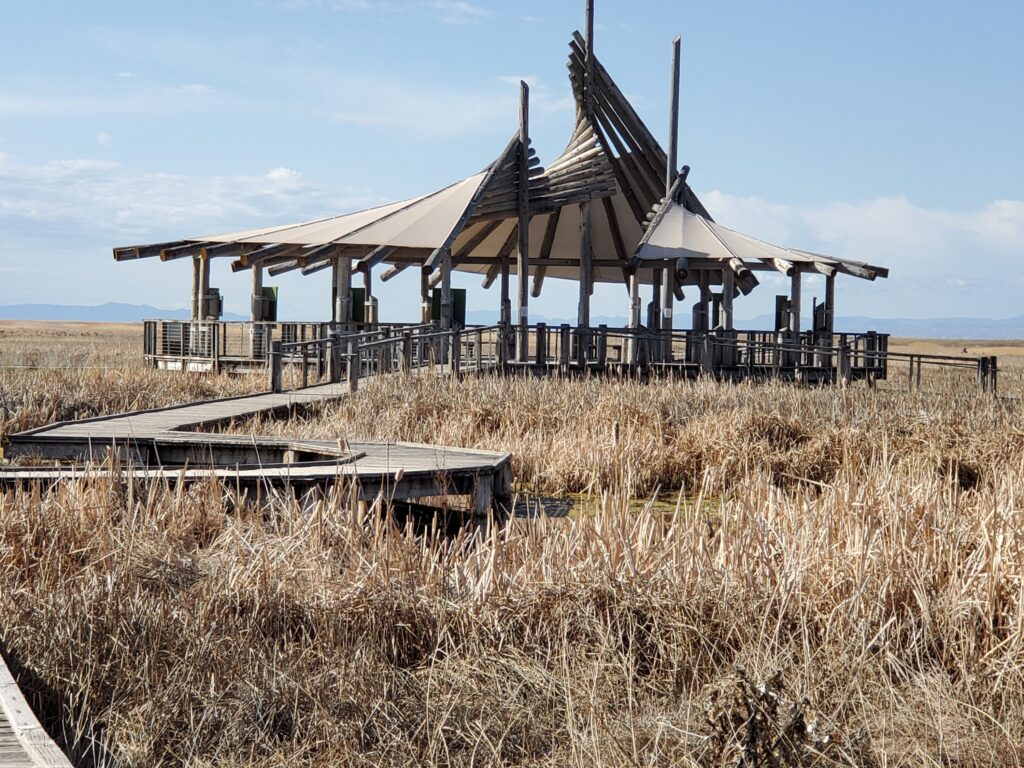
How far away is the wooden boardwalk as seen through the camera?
8.70 metres

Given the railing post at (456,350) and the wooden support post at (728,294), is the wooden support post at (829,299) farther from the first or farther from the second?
the railing post at (456,350)

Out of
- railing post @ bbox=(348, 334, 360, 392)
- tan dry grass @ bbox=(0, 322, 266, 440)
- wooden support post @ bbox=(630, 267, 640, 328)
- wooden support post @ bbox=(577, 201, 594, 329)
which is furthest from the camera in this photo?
wooden support post @ bbox=(577, 201, 594, 329)

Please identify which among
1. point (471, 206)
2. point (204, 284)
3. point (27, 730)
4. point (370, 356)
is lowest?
point (27, 730)

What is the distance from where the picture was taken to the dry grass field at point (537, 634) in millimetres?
4660

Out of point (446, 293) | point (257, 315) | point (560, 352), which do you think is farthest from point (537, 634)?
point (257, 315)

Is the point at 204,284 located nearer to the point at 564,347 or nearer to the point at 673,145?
the point at 564,347

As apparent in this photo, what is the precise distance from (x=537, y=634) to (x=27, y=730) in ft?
7.57

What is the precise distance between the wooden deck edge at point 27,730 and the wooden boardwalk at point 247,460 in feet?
11.5

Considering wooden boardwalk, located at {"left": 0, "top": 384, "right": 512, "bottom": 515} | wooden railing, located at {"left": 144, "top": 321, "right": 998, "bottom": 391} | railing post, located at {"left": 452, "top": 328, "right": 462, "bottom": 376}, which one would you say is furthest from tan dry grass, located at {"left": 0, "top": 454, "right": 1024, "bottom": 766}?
railing post, located at {"left": 452, "top": 328, "right": 462, "bottom": 376}

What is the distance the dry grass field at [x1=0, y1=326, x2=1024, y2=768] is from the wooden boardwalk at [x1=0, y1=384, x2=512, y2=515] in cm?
120

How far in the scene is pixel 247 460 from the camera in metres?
10.8

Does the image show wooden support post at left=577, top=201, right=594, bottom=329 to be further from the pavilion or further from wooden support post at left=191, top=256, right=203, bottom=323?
wooden support post at left=191, top=256, right=203, bottom=323

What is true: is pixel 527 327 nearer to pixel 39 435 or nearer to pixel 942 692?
pixel 39 435

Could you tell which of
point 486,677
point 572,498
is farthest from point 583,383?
point 486,677
